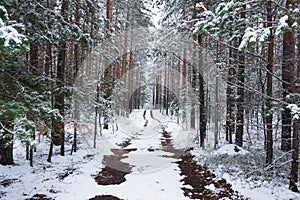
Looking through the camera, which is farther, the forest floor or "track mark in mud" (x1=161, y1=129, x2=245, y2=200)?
"track mark in mud" (x1=161, y1=129, x2=245, y2=200)

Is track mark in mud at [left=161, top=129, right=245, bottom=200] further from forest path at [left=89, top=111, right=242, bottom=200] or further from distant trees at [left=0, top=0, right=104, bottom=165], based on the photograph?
distant trees at [left=0, top=0, right=104, bottom=165]

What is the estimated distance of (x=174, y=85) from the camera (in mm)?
34688

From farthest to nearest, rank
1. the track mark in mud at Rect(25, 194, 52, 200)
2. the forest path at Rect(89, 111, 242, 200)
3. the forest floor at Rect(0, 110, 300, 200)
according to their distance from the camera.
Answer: the forest path at Rect(89, 111, 242, 200) < the forest floor at Rect(0, 110, 300, 200) < the track mark in mud at Rect(25, 194, 52, 200)

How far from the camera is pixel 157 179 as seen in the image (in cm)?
812

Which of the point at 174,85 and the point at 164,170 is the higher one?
the point at 174,85

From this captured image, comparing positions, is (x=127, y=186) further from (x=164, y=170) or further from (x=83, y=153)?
(x=83, y=153)

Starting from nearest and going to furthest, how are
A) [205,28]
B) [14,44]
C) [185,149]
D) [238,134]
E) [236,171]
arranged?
[14,44] → [205,28] → [236,171] → [238,134] → [185,149]

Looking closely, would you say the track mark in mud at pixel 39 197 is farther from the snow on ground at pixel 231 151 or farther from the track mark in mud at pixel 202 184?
the snow on ground at pixel 231 151

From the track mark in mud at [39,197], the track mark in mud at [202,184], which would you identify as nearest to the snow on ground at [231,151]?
the track mark in mud at [202,184]

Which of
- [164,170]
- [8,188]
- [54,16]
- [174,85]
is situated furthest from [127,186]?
[174,85]

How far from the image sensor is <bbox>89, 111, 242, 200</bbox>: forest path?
6.59 meters

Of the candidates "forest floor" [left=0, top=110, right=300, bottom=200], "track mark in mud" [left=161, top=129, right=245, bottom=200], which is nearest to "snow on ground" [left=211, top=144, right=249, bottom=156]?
"forest floor" [left=0, top=110, right=300, bottom=200]

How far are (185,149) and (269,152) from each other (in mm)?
6207

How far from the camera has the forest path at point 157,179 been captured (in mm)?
6589
